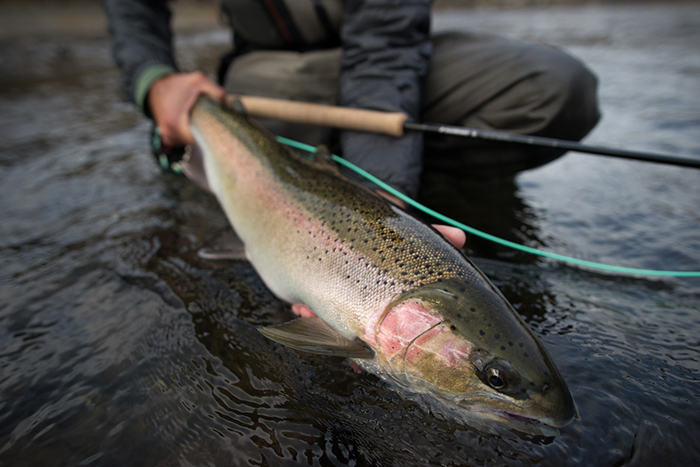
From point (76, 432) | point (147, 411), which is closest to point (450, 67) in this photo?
point (147, 411)

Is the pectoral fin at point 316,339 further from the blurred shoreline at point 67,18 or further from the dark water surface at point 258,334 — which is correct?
the blurred shoreline at point 67,18

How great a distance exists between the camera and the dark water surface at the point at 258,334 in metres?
1.41

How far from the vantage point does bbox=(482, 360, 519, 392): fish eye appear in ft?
4.11

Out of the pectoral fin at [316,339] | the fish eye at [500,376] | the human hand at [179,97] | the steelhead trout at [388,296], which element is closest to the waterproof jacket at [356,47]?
the human hand at [179,97]

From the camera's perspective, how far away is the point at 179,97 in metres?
2.70

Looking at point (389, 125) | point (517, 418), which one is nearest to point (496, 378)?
point (517, 418)

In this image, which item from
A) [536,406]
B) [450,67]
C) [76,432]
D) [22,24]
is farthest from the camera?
[22,24]

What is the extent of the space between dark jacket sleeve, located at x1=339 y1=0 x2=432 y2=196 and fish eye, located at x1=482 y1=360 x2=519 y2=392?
4.30 feet

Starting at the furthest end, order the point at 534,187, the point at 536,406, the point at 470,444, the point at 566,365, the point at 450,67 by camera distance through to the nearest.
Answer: the point at 534,187 < the point at 450,67 < the point at 566,365 < the point at 470,444 < the point at 536,406

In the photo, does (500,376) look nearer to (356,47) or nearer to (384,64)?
(384,64)

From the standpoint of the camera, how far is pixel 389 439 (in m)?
1.42

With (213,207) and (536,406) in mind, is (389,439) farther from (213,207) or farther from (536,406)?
(213,207)

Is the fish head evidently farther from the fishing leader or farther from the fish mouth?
the fishing leader

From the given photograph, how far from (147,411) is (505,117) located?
255 cm
